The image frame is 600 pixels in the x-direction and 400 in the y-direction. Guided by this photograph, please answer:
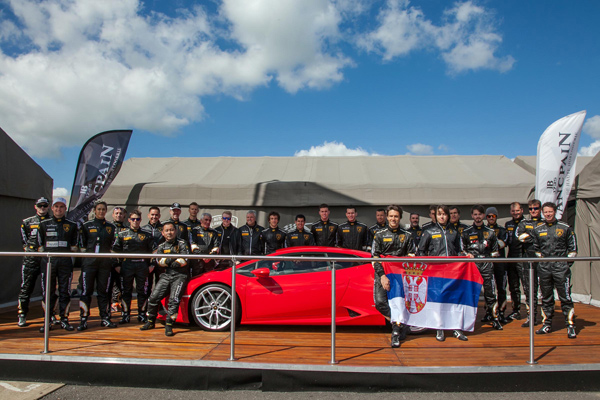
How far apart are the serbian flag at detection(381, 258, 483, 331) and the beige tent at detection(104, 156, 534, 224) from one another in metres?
4.47

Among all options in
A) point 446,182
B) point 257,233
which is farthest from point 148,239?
point 446,182

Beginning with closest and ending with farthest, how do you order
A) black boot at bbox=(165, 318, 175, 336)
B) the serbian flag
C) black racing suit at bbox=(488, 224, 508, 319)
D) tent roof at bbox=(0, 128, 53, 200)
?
the serbian flag < black boot at bbox=(165, 318, 175, 336) < black racing suit at bbox=(488, 224, 508, 319) < tent roof at bbox=(0, 128, 53, 200)

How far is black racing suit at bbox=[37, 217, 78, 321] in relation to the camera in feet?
17.5

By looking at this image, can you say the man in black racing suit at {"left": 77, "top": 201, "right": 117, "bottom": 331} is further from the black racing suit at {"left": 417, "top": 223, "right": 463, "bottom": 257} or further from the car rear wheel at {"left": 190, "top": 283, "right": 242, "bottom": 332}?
the black racing suit at {"left": 417, "top": 223, "right": 463, "bottom": 257}

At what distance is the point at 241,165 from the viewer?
10.9 metres

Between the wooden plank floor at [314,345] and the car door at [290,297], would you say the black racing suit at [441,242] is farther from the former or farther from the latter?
the car door at [290,297]

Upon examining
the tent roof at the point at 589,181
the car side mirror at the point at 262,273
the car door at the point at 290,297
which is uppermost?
the tent roof at the point at 589,181

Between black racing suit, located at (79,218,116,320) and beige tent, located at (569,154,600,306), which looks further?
beige tent, located at (569,154,600,306)

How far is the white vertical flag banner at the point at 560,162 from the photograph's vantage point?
24.7ft

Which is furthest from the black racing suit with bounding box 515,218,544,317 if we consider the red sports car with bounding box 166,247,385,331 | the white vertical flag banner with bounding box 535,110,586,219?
the red sports car with bounding box 166,247,385,331

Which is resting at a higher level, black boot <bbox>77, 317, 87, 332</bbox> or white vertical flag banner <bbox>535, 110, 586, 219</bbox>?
white vertical flag banner <bbox>535, 110, 586, 219</bbox>

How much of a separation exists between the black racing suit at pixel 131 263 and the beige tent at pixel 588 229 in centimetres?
808

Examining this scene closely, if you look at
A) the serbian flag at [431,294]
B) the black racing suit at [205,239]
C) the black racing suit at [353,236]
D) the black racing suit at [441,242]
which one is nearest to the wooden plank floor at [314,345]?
the serbian flag at [431,294]

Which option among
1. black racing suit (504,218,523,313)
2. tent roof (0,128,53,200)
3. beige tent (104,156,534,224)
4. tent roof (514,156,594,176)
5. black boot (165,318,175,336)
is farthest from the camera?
tent roof (514,156,594,176)
